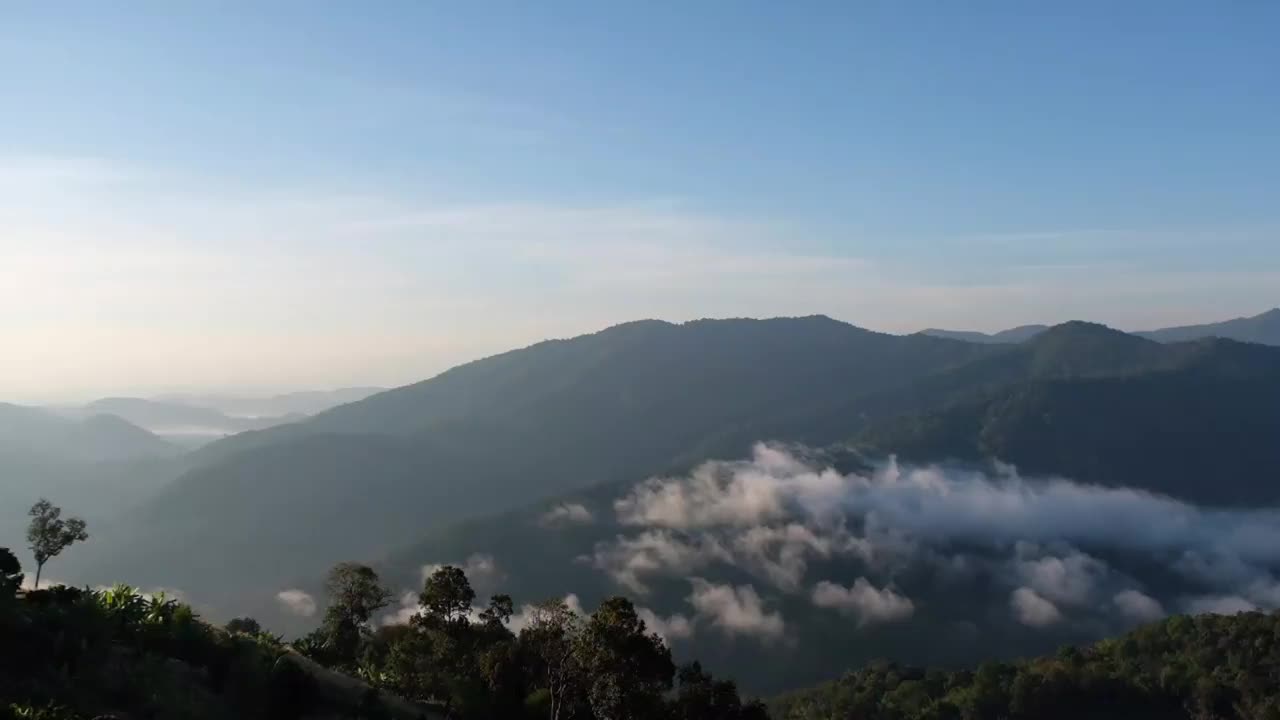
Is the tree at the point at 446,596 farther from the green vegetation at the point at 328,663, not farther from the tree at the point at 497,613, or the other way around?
the tree at the point at 497,613

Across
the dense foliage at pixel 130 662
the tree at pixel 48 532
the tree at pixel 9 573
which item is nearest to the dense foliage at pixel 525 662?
the dense foliage at pixel 130 662

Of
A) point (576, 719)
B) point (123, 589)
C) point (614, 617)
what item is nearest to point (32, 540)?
point (123, 589)

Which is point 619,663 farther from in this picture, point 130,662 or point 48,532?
point 48,532

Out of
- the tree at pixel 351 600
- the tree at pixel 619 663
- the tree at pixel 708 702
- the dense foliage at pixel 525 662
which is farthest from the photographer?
the tree at pixel 351 600

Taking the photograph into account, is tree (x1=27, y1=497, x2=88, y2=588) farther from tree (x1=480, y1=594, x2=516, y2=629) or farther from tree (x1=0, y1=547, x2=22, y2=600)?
tree (x1=480, y1=594, x2=516, y2=629)

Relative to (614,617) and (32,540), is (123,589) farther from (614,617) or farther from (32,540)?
(32,540)

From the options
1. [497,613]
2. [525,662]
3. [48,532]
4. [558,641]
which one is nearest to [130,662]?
[558,641]
